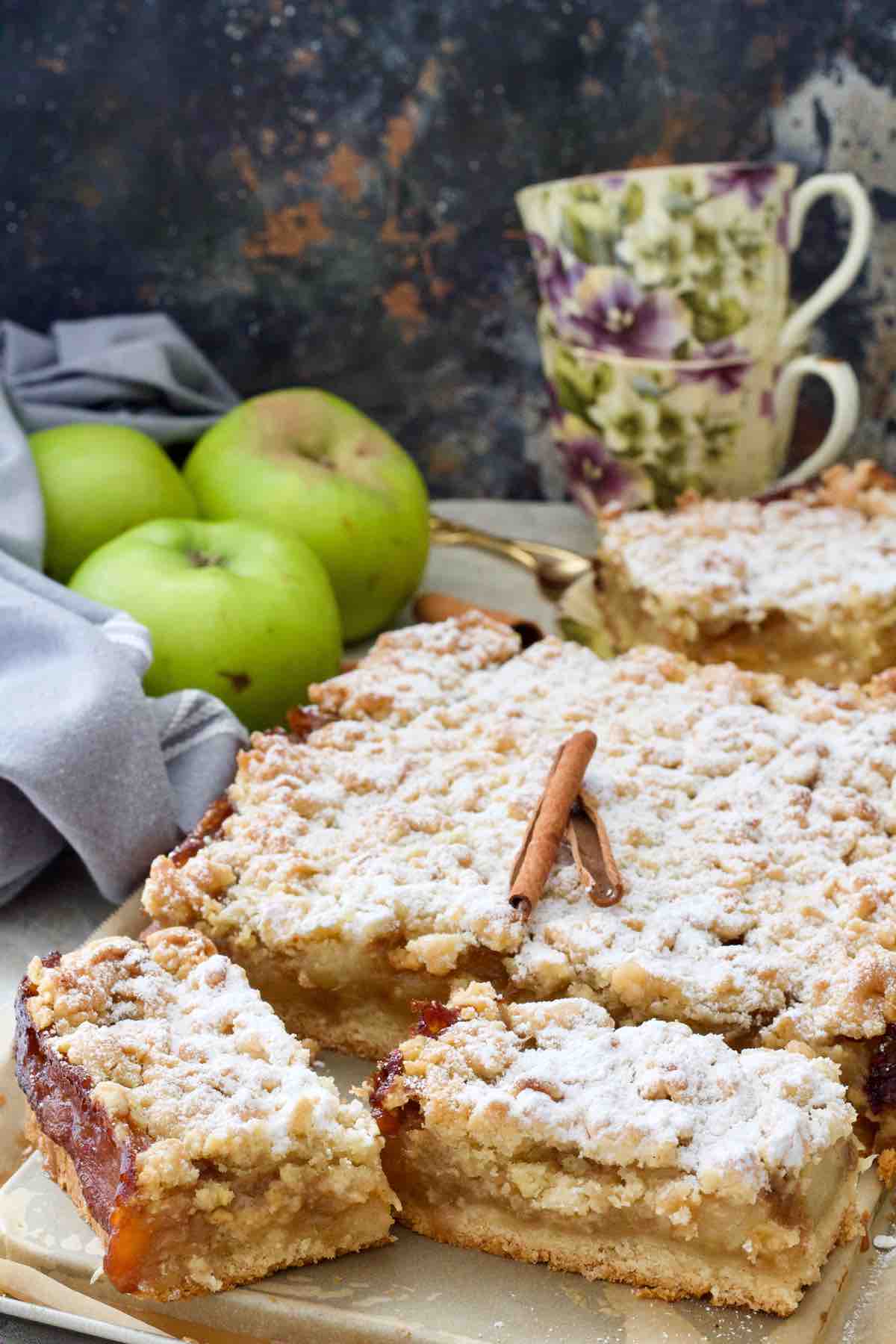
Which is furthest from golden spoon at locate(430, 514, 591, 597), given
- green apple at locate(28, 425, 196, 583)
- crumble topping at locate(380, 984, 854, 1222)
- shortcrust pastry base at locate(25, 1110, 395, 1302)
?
shortcrust pastry base at locate(25, 1110, 395, 1302)

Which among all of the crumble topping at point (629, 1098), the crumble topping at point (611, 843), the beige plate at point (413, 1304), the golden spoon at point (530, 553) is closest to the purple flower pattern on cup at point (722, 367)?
the golden spoon at point (530, 553)

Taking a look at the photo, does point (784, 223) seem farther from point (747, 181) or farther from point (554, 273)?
point (554, 273)

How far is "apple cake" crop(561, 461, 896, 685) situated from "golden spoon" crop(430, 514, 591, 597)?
0.18 metres

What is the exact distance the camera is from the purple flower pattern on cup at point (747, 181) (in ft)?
7.39

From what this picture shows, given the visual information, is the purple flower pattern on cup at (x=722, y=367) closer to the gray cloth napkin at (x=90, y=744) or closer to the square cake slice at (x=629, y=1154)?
the gray cloth napkin at (x=90, y=744)

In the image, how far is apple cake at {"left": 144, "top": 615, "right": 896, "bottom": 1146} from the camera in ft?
4.21

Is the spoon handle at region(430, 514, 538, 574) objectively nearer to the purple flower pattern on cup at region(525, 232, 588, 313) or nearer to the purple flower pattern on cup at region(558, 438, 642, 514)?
the purple flower pattern on cup at region(558, 438, 642, 514)

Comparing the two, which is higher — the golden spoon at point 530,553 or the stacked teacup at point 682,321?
the stacked teacup at point 682,321

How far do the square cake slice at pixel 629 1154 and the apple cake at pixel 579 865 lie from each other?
84 millimetres

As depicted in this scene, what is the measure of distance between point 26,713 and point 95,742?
9 cm

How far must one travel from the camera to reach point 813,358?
244 cm

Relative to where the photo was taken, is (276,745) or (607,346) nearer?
(276,745)

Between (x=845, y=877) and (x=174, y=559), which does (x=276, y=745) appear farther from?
(x=845, y=877)

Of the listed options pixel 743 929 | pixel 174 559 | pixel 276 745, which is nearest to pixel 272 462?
pixel 174 559
